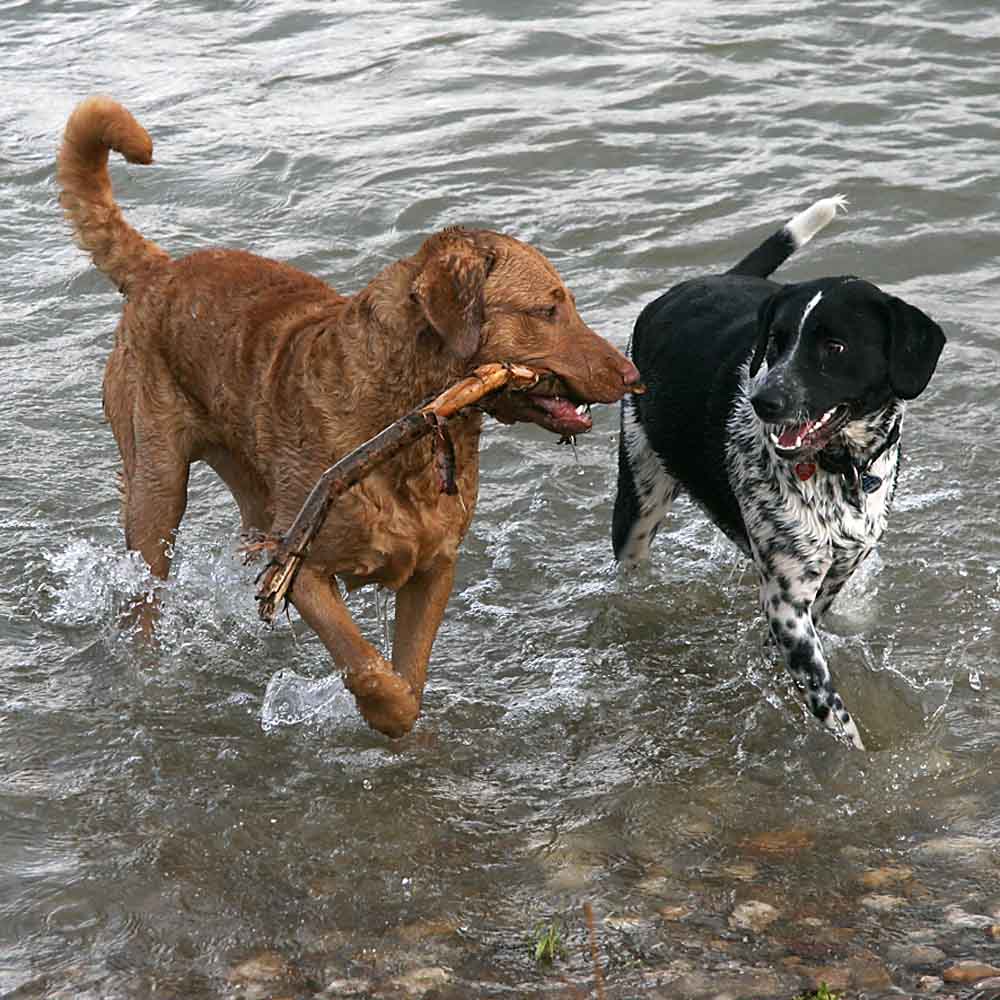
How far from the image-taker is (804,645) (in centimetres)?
539

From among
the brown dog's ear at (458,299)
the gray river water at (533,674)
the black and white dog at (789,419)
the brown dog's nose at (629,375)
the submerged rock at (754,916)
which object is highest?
the brown dog's ear at (458,299)

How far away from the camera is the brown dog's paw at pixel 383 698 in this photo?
5031 mm

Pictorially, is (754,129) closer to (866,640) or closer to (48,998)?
(866,640)

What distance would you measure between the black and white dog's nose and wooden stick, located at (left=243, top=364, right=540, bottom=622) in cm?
75

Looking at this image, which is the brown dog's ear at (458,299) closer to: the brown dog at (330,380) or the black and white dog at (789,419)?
the brown dog at (330,380)

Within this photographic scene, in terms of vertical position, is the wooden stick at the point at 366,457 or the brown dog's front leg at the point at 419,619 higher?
the wooden stick at the point at 366,457

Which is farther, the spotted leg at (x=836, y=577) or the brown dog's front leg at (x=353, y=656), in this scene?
the spotted leg at (x=836, y=577)

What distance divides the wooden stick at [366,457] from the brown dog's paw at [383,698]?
1.51 feet

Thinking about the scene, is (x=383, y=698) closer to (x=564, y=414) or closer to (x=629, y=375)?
(x=564, y=414)

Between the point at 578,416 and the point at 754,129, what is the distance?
704cm

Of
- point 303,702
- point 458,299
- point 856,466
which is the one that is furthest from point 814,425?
point 303,702

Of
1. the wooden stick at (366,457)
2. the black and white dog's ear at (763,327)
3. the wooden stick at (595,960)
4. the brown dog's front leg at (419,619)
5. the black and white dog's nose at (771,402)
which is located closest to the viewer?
the wooden stick at (595,960)

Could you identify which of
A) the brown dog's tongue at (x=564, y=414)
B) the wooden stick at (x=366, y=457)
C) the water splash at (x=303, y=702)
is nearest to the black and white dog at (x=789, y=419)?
the brown dog's tongue at (x=564, y=414)

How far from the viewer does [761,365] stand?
5.29 meters
